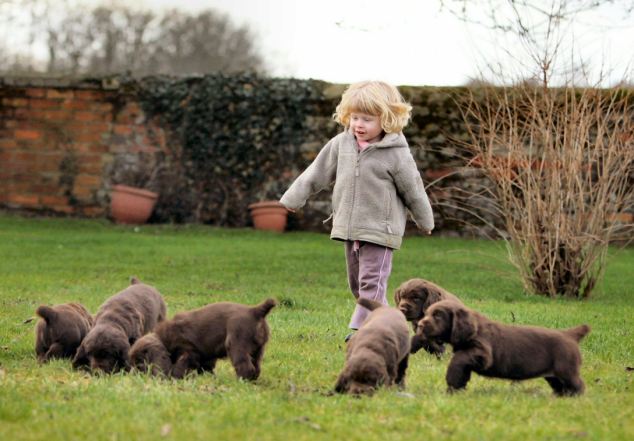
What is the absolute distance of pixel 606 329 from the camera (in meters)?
8.23

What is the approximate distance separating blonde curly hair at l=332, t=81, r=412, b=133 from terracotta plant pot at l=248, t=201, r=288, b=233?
1092 cm

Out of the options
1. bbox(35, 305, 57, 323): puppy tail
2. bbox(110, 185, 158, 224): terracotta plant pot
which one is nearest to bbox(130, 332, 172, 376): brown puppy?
bbox(35, 305, 57, 323): puppy tail

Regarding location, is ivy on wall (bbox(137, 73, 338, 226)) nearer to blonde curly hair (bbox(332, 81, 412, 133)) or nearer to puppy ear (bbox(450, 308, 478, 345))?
blonde curly hair (bbox(332, 81, 412, 133))

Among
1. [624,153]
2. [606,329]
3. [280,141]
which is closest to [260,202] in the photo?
[280,141]

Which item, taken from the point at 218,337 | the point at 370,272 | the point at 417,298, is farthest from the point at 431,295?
the point at 218,337

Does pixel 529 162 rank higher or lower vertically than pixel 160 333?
higher

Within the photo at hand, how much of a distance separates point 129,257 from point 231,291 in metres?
3.45

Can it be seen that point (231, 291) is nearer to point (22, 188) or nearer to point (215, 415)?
point (215, 415)

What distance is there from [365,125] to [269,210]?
11.0 metres

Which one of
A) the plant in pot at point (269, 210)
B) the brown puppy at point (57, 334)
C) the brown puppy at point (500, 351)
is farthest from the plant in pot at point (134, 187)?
the brown puppy at point (500, 351)

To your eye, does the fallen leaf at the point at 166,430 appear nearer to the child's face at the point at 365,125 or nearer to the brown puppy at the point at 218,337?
the brown puppy at the point at 218,337

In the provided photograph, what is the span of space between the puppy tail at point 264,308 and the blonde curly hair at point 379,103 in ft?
5.97

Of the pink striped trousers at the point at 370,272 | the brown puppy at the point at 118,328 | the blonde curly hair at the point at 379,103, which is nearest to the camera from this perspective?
the brown puppy at the point at 118,328

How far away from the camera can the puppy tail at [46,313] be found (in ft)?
19.4
